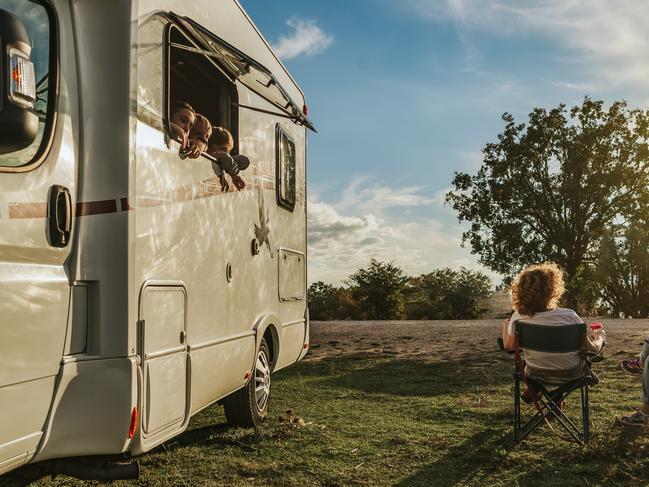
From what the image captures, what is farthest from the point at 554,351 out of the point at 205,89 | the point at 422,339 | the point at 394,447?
the point at 422,339

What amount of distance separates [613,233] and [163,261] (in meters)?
28.1

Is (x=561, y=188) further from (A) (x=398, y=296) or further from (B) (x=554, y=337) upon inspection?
(B) (x=554, y=337)

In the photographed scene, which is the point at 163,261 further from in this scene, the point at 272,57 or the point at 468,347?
the point at 468,347

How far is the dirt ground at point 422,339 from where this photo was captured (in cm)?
1149

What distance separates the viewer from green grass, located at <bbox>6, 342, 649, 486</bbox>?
4520 millimetres

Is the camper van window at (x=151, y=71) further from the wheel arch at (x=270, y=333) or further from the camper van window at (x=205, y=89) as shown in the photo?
the wheel arch at (x=270, y=333)

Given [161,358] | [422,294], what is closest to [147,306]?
[161,358]

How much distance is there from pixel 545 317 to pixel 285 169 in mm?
2722

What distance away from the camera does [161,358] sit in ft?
12.2

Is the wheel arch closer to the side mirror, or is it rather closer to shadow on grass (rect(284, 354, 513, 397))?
shadow on grass (rect(284, 354, 513, 397))

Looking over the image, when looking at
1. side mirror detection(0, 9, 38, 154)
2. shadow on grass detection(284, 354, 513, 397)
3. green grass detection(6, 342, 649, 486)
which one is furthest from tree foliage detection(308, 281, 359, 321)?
side mirror detection(0, 9, 38, 154)

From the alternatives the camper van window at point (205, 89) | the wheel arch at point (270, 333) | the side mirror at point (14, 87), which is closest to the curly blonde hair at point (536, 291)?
the wheel arch at point (270, 333)

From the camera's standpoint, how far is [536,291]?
17.5ft

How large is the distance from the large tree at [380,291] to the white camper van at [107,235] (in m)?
19.7
